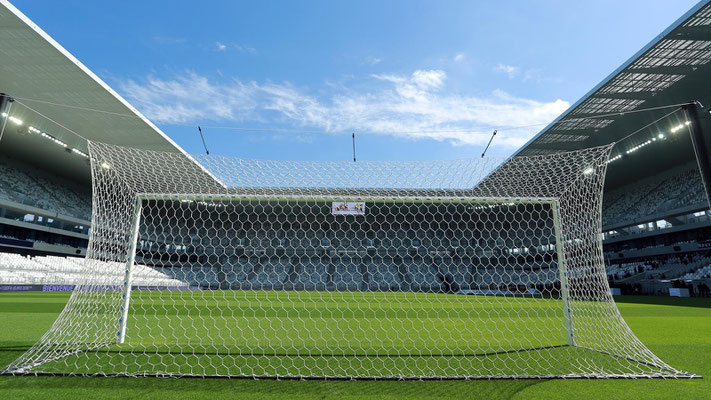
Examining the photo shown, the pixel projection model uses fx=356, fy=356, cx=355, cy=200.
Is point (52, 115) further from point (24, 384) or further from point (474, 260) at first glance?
point (474, 260)

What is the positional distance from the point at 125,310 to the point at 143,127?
16911mm

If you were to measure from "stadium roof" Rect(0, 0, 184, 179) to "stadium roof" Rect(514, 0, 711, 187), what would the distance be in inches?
688

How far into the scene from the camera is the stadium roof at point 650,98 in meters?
12.1

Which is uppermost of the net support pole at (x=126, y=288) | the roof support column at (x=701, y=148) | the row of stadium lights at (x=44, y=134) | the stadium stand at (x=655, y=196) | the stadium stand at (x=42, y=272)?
the row of stadium lights at (x=44, y=134)

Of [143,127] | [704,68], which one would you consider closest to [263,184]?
[143,127]

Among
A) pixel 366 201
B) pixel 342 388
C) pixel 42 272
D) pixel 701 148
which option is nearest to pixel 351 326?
pixel 366 201

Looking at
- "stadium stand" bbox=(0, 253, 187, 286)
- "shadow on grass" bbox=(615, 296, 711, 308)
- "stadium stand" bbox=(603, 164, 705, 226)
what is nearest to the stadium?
"shadow on grass" bbox=(615, 296, 711, 308)

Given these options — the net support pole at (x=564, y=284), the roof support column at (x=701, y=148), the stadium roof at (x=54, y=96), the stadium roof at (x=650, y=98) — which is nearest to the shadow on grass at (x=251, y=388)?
the net support pole at (x=564, y=284)

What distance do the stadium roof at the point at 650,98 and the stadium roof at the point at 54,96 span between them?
17.5m

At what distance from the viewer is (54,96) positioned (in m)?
15.2

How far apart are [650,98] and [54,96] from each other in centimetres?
2595

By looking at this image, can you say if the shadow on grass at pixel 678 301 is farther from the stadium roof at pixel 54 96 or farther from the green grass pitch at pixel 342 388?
the stadium roof at pixel 54 96

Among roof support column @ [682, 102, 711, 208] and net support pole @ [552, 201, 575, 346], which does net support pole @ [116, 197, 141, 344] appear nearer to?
net support pole @ [552, 201, 575, 346]

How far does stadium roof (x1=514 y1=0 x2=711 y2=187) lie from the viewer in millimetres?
12078
